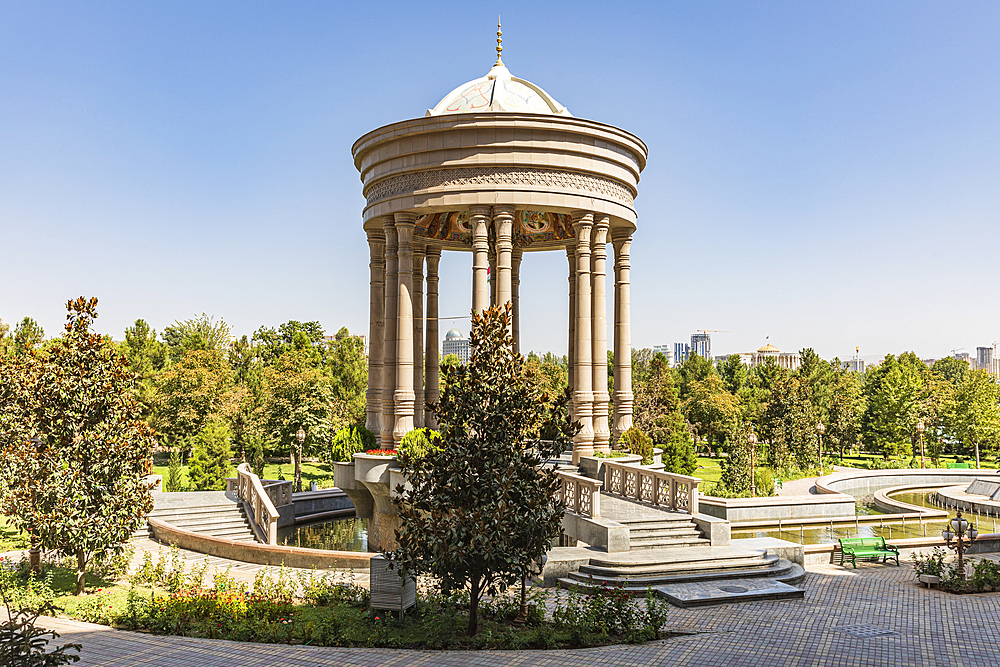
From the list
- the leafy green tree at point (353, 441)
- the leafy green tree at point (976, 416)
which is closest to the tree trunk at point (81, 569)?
the leafy green tree at point (353, 441)

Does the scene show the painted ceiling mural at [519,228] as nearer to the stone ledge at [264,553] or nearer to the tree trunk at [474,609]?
the stone ledge at [264,553]

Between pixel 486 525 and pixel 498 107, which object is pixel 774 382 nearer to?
pixel 498 107

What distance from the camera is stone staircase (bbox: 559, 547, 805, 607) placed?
14.6 m

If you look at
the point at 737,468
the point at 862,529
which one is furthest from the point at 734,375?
the point at 862,529

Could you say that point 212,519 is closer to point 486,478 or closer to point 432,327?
point 432,327

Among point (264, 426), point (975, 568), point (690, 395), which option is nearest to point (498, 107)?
point (975, 568)

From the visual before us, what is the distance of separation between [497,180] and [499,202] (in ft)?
2.13

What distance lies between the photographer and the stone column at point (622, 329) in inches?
998

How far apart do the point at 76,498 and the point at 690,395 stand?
55917 millimetres

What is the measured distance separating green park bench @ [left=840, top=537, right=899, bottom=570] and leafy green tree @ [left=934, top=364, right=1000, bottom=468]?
34517 mm

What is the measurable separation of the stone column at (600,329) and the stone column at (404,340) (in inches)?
232

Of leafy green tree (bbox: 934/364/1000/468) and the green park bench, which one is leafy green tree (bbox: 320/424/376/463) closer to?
the green park bench

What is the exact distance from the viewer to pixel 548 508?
11.9 m

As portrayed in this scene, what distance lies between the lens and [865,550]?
1875 centimetres
